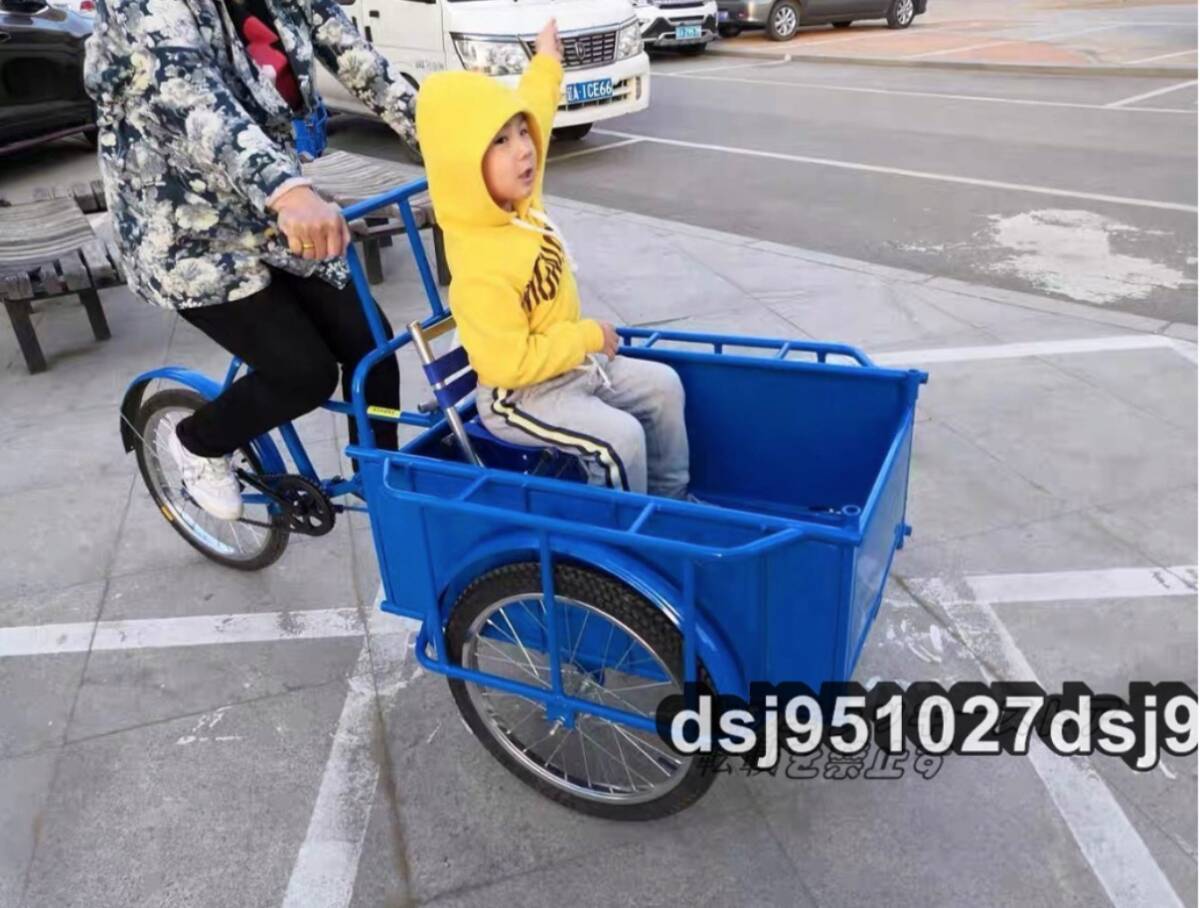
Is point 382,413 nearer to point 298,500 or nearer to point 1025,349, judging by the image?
point 298,500

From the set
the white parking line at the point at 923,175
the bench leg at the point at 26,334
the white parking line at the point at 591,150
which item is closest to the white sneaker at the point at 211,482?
the bench leg at the point at 26,334

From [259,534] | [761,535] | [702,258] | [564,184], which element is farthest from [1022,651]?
[564,184]

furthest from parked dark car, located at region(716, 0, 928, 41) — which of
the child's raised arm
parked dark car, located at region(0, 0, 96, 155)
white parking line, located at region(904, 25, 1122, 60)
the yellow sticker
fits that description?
the yellow sticker

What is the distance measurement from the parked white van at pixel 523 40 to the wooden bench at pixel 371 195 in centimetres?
253

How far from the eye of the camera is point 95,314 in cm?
504

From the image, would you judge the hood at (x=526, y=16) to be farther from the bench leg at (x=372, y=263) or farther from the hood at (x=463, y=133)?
the hood at (x=463, y=133)

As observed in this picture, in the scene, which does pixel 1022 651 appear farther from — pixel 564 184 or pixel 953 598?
pixel 564 184

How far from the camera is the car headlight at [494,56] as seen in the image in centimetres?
837

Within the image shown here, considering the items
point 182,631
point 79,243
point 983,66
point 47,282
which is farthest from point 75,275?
point 983,66

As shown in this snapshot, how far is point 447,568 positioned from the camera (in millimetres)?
2070

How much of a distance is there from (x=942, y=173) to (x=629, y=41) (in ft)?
10.5

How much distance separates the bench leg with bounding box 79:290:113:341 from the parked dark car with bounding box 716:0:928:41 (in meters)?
14.0

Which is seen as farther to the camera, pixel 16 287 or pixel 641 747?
pixel 16 287

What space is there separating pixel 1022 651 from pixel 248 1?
8.17ft
